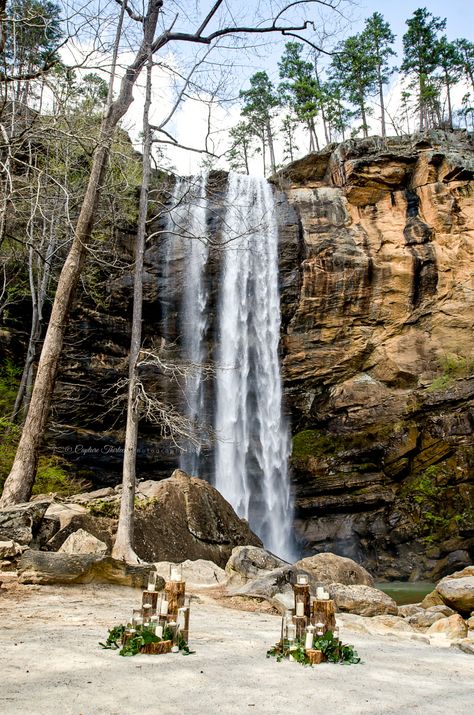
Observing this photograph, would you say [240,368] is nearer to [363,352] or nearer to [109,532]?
[363,352]

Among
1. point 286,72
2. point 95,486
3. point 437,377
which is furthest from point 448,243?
point 286,72

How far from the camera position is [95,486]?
60.7 ft

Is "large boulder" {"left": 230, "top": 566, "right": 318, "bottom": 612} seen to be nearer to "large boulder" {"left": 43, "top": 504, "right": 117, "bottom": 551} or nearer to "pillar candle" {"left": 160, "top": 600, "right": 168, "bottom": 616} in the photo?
"large boulder" {"left": 43, "top": 504, "right": 117, "bottom": 551}

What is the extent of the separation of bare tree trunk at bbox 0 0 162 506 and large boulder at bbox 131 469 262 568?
2.61m

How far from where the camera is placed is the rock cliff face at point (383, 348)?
16.7 m

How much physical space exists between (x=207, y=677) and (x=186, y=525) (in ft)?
23.4

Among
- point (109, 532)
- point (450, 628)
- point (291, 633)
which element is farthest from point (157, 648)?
point (109, 532)

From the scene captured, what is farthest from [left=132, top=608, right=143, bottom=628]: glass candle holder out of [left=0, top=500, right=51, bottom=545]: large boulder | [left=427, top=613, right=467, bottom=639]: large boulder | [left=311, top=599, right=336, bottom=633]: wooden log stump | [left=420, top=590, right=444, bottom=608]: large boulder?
[left=420, top=590, right=444, bottom=608]: large boulder

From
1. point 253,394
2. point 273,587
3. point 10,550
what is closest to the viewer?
point 10,550

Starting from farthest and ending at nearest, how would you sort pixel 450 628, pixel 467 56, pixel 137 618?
pixel 467 56
pixel 450 628
pixel 137 618

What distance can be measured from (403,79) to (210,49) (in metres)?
28.4

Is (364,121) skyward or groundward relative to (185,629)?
skyward

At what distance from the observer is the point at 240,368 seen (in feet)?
64.8

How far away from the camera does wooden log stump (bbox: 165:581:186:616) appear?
3969 mm
